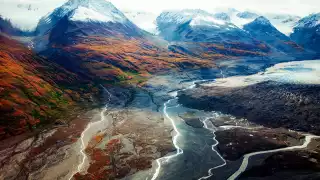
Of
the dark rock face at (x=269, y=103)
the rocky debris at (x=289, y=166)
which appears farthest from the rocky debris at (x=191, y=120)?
the rocky debris at (x=289, y=166)

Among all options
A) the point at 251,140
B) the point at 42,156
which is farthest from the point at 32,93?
the point at 251,140

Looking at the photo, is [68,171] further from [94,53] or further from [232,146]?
[94,53]

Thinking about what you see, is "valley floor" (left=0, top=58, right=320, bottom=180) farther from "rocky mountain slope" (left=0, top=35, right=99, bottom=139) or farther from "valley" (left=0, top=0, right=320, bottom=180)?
"rocky mountain slope" (left=0, top=35, right=99, bottom=139)

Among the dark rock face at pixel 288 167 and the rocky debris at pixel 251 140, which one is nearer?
the dark rock face at pixel 288 167

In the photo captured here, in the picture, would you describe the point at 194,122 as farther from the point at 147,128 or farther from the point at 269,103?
the point at 269,103

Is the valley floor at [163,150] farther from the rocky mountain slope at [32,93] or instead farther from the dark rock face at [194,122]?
the rocky mountain slope at [32,93]

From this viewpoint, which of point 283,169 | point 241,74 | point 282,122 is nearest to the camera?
point 283,169

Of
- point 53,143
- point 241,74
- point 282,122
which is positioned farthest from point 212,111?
point 241,74
